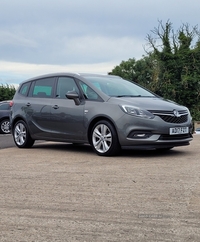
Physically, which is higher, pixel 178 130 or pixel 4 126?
pixel 178 130

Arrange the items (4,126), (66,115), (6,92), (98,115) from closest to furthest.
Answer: (98,115) < (66,115) < (4,126) < (6,92)

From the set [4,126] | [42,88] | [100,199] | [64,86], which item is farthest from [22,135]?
[4,126]

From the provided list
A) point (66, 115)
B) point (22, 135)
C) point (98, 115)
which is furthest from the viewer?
point (22, 135)

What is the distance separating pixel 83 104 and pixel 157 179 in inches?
140

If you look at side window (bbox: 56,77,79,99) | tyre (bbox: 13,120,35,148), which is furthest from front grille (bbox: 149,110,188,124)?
tyre (bbox: 13,120,35,148)

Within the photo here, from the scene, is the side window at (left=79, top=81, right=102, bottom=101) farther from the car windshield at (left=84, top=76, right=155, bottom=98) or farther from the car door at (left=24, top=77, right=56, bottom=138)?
the car door at (left=24, top=77, right=56, bottom=138)

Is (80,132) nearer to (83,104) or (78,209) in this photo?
(83,104)

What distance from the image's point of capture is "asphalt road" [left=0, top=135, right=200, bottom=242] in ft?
13.1

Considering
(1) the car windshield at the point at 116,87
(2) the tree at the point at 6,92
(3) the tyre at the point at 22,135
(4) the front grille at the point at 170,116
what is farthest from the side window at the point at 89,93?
(2) the tree at the point at 6,92

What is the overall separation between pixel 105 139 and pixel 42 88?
8.31ft

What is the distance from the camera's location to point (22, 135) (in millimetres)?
11375

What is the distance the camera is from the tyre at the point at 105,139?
9070 mm

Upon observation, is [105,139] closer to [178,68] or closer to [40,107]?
[40,107]

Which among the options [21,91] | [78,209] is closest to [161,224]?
[78,209]
